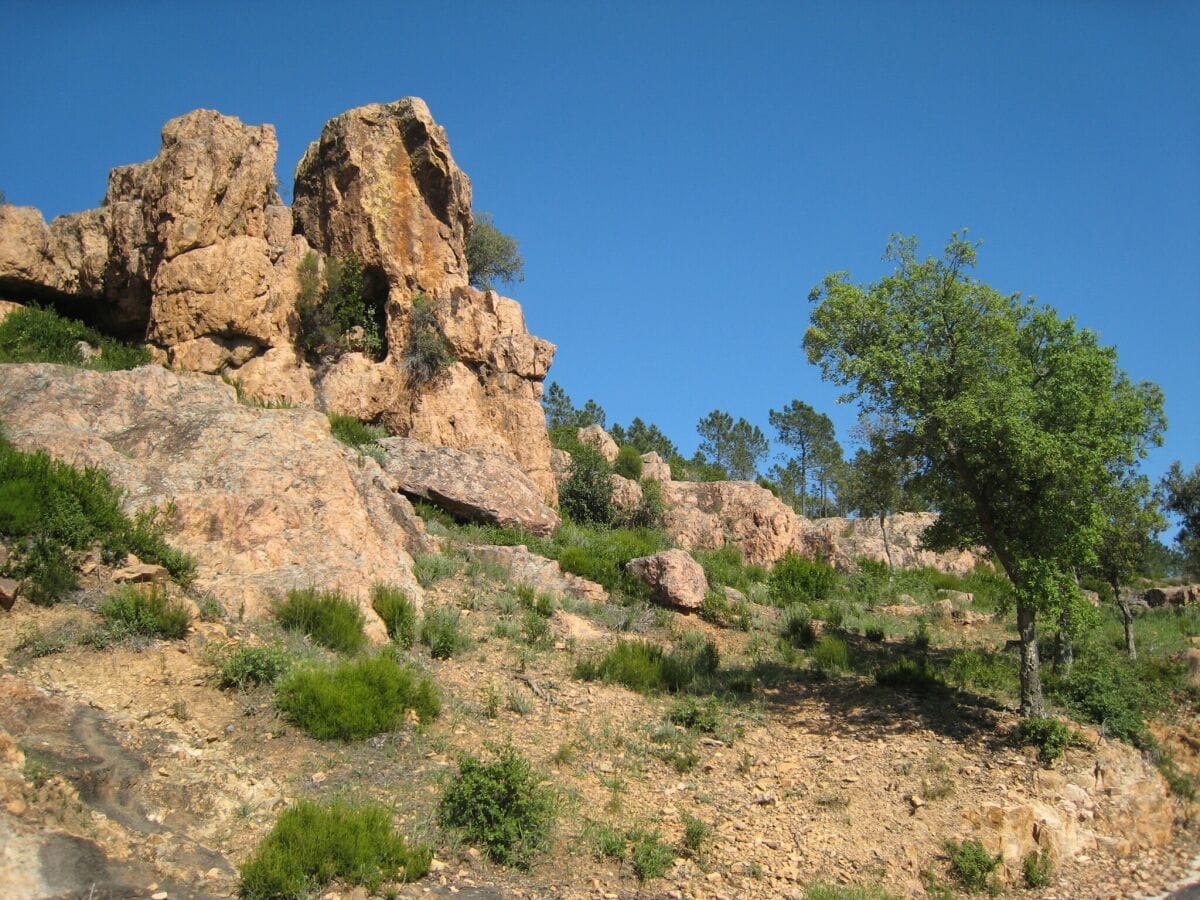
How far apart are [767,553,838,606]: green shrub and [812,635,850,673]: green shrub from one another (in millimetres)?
4641

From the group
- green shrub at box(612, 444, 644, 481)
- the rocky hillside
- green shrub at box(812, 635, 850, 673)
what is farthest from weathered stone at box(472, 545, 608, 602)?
green shrub at box(612, 444, 644, 481)

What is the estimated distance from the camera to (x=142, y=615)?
11.5m

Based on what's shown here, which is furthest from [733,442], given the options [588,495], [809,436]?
[588,495]

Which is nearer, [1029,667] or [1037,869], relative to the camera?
[1037,869]

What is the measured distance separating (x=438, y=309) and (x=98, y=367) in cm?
915

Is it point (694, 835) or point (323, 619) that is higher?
point (323, 619)

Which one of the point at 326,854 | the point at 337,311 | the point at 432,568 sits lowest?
the point at 326,854

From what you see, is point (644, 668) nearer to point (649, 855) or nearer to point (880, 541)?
point (649, 855)

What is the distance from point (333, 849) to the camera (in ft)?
28.3

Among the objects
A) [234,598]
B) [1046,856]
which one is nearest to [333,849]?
[234,598]

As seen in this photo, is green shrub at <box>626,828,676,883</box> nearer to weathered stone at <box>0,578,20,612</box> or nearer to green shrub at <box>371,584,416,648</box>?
green shrub at <box>371,584,416,648</box>

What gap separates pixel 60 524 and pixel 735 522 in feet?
69.4

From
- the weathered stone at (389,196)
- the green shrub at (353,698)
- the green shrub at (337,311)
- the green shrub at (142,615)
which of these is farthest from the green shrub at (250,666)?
the weathered stone at (389,196)

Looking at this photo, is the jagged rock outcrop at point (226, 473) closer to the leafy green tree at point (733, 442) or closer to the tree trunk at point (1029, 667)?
the tree trunk at point (1029, 667)
